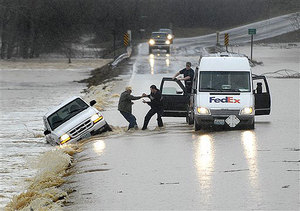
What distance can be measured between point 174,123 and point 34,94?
25936 mm

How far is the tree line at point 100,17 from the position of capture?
96.3m

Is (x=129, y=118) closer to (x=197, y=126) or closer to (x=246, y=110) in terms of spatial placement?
(x=197, y=126)

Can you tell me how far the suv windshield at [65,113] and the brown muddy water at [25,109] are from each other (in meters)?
0.97

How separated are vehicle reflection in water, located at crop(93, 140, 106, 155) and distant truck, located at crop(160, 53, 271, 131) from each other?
307 centimetres

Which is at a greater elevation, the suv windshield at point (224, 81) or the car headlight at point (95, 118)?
the suv windshield at point (224, 81)

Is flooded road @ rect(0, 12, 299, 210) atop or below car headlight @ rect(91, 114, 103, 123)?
below

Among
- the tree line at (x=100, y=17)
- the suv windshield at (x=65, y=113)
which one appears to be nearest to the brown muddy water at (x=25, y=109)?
the suv windshield at (x=65, y=113)

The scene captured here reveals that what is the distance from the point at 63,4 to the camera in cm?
10712

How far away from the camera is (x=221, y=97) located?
24.3m

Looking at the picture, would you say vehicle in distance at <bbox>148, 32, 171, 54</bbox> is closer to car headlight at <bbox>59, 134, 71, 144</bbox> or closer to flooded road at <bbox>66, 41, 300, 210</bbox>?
flooded road at <bbox>66, 41, 300, 210</bbox>

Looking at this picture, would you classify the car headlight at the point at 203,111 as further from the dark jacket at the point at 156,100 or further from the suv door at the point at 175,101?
the suv door at the point at 175,101

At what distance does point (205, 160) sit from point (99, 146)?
4892 millimetres

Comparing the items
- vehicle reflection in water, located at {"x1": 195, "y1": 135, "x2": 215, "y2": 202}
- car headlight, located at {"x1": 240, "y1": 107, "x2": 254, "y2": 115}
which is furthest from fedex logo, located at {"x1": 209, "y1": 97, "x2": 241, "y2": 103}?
vehicle reflection in water, located at {"x1": 195, "y1": 135, "x2": 215, "y2": 202}

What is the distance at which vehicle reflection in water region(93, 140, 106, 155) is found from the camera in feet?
→ 73.9
